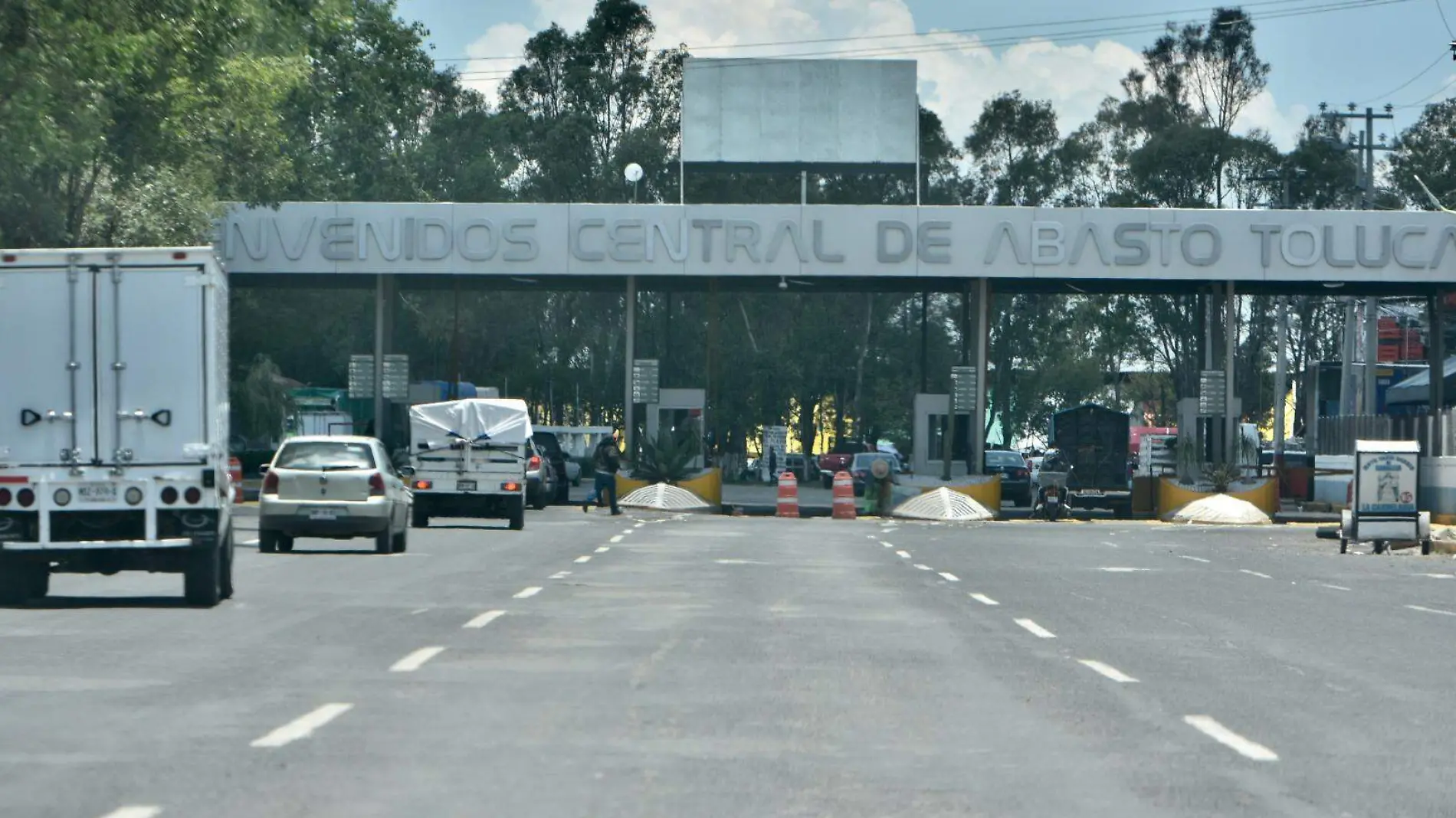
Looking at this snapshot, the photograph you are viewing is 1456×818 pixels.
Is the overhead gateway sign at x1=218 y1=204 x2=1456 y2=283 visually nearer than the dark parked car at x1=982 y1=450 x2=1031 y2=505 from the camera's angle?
Yes

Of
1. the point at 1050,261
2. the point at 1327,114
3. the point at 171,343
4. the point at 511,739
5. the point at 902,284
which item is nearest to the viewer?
the point at 511,739

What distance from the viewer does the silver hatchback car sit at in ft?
92.0

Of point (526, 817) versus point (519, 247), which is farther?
point (519, 247)

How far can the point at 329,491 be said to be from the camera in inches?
1107

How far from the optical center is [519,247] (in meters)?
54.5

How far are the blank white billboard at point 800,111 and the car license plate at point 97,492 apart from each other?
132 ft

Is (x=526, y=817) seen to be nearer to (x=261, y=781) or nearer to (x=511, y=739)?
(x=261, y=781)

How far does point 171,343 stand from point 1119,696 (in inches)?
373

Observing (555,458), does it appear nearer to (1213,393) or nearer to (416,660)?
(1213,393)

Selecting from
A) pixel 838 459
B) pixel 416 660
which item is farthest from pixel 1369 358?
pixel 416 660

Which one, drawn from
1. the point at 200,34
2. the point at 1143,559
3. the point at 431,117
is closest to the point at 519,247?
the point at 200,34

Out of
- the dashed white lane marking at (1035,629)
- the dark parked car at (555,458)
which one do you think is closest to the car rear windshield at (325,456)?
the dashed white lane marking at (1035,629)

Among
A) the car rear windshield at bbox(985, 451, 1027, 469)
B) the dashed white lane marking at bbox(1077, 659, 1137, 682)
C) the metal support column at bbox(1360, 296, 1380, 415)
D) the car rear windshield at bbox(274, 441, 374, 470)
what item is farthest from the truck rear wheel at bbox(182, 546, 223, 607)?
the car rear windshield at bbox(985, 451, 1027, 469)

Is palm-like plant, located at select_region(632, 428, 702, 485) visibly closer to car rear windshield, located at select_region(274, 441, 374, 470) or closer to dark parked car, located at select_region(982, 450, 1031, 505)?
dark parked car, located at select_region(982, 450, 1031, 505)
